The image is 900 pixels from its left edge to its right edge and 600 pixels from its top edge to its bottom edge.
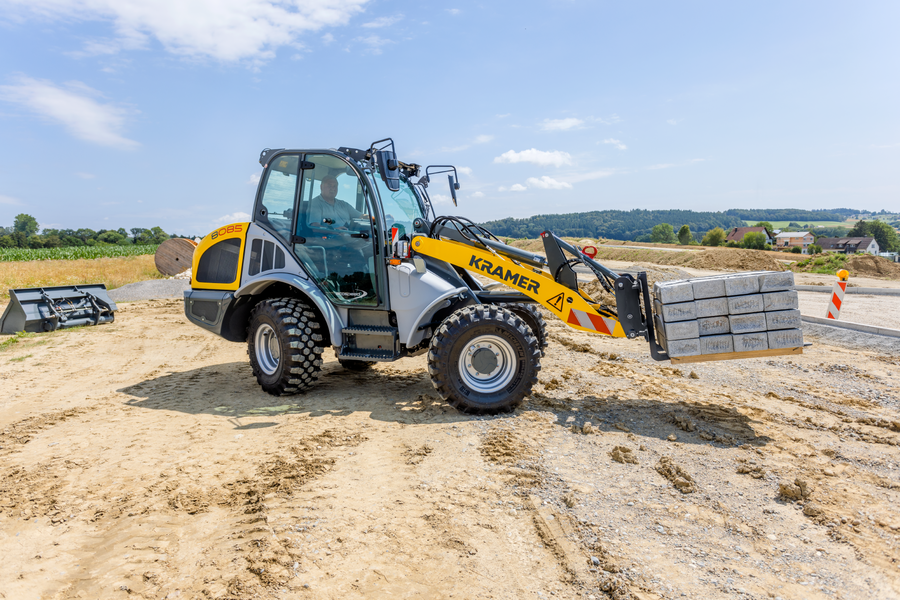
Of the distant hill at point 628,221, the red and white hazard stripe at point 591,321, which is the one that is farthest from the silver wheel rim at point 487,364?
the distant hill at point 628,221

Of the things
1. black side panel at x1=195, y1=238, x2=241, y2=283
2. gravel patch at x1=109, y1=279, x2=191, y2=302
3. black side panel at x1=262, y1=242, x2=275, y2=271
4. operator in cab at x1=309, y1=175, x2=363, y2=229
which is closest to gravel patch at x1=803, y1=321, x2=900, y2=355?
operator in cab at x1=309, y1=175, x2=363, y2=229

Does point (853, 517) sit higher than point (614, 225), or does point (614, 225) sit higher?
point (614, 225)

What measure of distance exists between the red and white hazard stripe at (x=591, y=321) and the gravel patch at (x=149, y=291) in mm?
15035

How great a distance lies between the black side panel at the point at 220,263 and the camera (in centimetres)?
657

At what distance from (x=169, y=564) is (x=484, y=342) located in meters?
3.23

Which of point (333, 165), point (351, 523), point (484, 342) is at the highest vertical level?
point (333, 165)

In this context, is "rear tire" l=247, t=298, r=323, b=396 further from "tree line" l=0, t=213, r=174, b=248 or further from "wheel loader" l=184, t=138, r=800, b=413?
"tree line" l=0, t=213, r=174, b=248

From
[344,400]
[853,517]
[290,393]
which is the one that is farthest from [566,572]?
[290,393]

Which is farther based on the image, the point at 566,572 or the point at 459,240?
the point at 459,240

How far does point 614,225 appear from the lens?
110500 millimetres

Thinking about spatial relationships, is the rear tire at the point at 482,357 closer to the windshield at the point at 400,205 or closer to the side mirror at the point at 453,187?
the windshield at the point at 400,205

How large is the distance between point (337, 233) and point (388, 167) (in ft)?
3.03

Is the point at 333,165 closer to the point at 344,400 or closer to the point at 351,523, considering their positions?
the point at 344,400

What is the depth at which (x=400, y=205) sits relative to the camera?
6.31 meters
